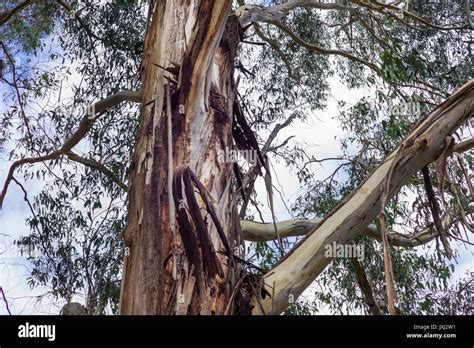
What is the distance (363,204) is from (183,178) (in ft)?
1.81

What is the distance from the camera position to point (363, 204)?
1.84m

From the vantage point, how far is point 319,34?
5.32 m

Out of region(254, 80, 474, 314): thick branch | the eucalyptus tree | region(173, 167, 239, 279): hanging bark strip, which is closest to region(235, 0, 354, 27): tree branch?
the eucalyptus tree

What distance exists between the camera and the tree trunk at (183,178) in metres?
1.61

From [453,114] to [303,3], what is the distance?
1829 mm

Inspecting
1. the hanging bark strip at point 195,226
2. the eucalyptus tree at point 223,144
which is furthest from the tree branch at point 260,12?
the hanging bark strip at point 195,226

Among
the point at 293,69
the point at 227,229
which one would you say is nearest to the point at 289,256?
the point at 227,229

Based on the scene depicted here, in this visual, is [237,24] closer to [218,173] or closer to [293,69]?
[218,173]

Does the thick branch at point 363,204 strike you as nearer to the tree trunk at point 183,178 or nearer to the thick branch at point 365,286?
the tree trunk at point 183,178

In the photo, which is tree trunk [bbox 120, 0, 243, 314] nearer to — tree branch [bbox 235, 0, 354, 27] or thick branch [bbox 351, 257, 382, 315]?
tree branch [bbox 235, 0, 354, 27]

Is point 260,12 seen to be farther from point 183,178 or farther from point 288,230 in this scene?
point 183,178

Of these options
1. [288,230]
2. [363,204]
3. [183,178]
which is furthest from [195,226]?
[288,230]

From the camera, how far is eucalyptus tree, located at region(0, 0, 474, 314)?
1.69 metres
